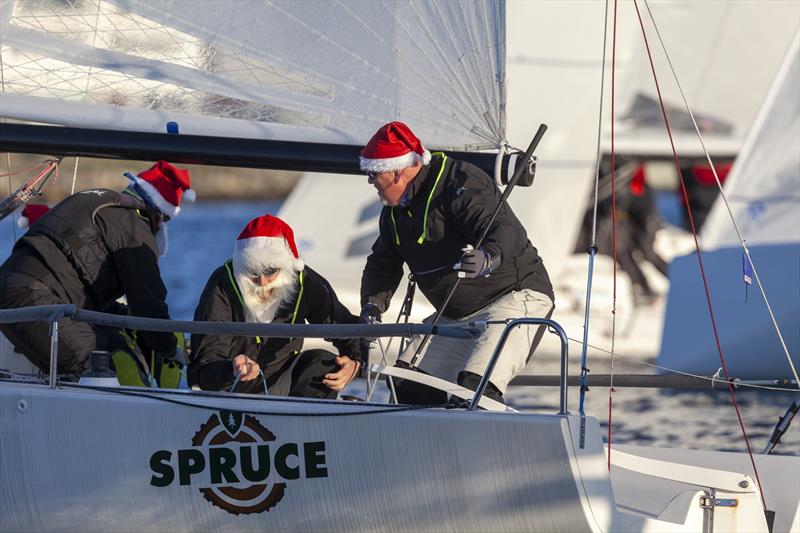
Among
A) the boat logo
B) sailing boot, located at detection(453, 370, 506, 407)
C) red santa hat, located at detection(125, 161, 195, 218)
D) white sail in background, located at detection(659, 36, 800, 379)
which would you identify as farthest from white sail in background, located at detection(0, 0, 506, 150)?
white sail in background, located at detection(659, 36, 800, 379)

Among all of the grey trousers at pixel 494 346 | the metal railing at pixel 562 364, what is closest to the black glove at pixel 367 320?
the grey trousers at pixel 494 346

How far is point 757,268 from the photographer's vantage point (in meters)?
7.04


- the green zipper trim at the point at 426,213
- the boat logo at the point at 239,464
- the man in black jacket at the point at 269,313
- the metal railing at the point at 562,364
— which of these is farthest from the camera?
the man in black jacket at the point at 269,313

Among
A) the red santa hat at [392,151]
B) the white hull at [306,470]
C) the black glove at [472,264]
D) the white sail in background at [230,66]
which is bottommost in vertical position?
the white hull at [306,470]

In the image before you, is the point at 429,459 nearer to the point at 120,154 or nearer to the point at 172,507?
the point at 172,507

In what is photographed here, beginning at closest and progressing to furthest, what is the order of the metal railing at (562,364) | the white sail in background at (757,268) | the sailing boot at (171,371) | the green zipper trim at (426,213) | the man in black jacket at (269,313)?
the metal railing at (562,364) → the green zipper trim at (426,213) → the man in black jacket at (269,313) → the sailing boot at (171,371) → the white sail in background at (757,268)

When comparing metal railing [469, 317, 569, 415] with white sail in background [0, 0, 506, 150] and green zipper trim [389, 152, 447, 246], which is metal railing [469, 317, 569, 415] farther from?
white sail in background [0, 0, 506, 150]

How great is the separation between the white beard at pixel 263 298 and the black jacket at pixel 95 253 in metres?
0.26

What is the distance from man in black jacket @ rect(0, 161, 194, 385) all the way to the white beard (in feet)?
0.85

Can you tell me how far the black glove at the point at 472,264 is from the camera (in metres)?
3.86

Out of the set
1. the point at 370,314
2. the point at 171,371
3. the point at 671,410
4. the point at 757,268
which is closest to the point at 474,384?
the point at 370,314

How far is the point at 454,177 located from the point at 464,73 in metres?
0.47

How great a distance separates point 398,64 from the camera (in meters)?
4.59

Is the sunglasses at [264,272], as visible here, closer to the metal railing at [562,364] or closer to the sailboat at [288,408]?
the sailboat at [288,408]
